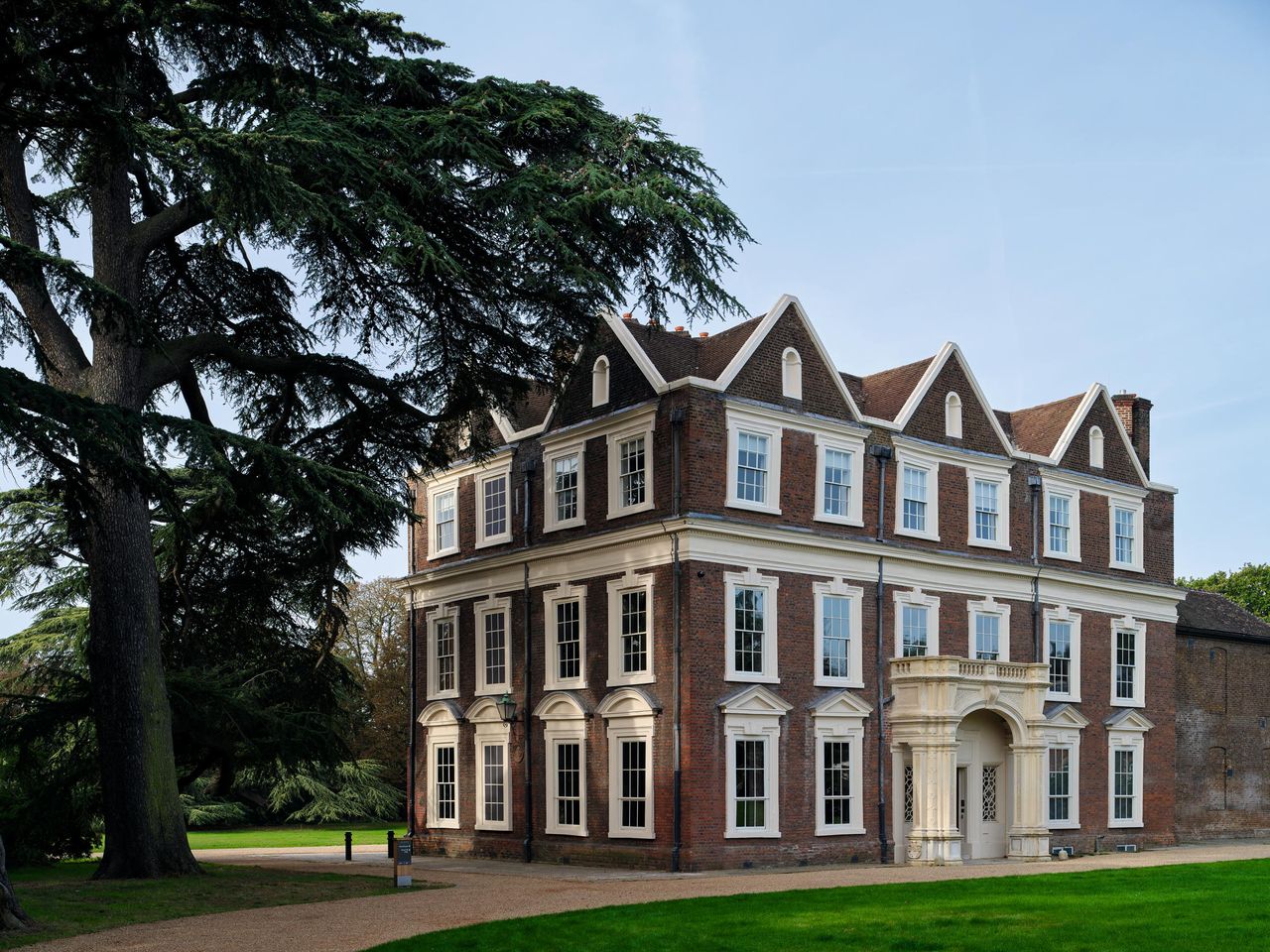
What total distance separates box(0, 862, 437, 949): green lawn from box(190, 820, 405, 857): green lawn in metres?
12.0

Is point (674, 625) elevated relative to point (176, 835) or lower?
elevated

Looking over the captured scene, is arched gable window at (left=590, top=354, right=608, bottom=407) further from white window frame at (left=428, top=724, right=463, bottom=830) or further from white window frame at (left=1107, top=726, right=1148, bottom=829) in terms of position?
white window frame at (left=1107, top=726, right=1148, bottom=829)

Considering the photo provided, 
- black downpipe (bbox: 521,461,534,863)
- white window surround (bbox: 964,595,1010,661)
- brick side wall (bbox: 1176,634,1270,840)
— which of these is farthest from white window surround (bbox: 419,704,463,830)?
brick side wall (bbox: 1176,634,1270,840)

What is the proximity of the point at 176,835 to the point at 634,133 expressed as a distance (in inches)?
590

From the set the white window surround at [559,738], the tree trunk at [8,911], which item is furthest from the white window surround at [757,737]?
the tree trunk at [8,911]

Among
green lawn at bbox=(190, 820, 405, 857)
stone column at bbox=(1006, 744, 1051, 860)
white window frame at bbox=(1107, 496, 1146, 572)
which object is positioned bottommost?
green lawn at bbox=(190, 820, 405, 857)

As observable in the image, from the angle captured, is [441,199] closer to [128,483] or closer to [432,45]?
[432,45]

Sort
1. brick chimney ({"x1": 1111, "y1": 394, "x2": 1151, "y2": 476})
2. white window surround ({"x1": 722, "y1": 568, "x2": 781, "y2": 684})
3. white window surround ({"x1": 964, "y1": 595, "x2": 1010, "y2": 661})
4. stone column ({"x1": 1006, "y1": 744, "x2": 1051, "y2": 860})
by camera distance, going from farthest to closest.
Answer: brick chimney ({"x1": 1111, "y1": 394, "x2": 1151, "y2": 476}) → white window surround ({"x1": 964, "y1": 595, "x2": 1010, "y2": 661}) → stone column ({"x1": 1006, "y1": 744, "x2": 1051, "y2": 860}) → white window surround ({"x1": 722, "y1": 568, "x2": 781, "y2": 684})

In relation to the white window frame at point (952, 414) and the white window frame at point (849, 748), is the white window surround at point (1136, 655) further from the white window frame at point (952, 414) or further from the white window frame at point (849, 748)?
the white window frame at point (849, 748)

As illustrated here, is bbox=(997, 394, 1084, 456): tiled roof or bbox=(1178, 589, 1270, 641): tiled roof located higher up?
bbox=(997, 394, 1084, 456): tiled roof

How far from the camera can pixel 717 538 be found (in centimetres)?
3130

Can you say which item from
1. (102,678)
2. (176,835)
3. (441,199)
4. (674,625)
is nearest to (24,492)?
(102,678)

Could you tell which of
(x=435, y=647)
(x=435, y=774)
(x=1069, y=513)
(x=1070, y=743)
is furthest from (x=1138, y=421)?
(x=435, y=774)

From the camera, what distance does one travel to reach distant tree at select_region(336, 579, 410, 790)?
58.2 meters
